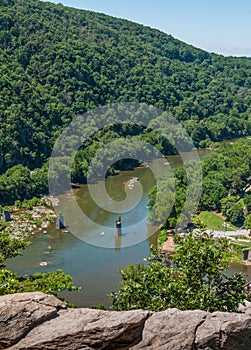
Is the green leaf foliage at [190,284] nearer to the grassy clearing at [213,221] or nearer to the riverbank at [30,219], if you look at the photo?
the riverbank at [30,219]

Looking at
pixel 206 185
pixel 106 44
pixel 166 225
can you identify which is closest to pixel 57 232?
pixel 166 225

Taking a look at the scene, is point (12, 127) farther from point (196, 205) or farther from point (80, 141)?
point (196, 205)

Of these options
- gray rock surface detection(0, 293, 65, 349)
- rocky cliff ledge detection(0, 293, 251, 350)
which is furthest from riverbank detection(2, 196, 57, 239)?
rocky cliff ledge detection(0, 293, 251, 350)

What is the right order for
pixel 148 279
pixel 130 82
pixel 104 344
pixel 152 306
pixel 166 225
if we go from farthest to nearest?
pixel 130 82
pixel 166 225
pixel 148 279
pixel 152 306
pixel 104 344

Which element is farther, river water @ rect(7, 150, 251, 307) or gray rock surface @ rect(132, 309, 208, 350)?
river water @ rect(7, 150, 251, 307)

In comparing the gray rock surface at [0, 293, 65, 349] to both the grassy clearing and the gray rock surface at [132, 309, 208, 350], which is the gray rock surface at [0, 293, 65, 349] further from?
the grassy clearing

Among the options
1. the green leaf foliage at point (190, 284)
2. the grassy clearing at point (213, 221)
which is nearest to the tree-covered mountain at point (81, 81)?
the grassy clearing at point (213, 221)
